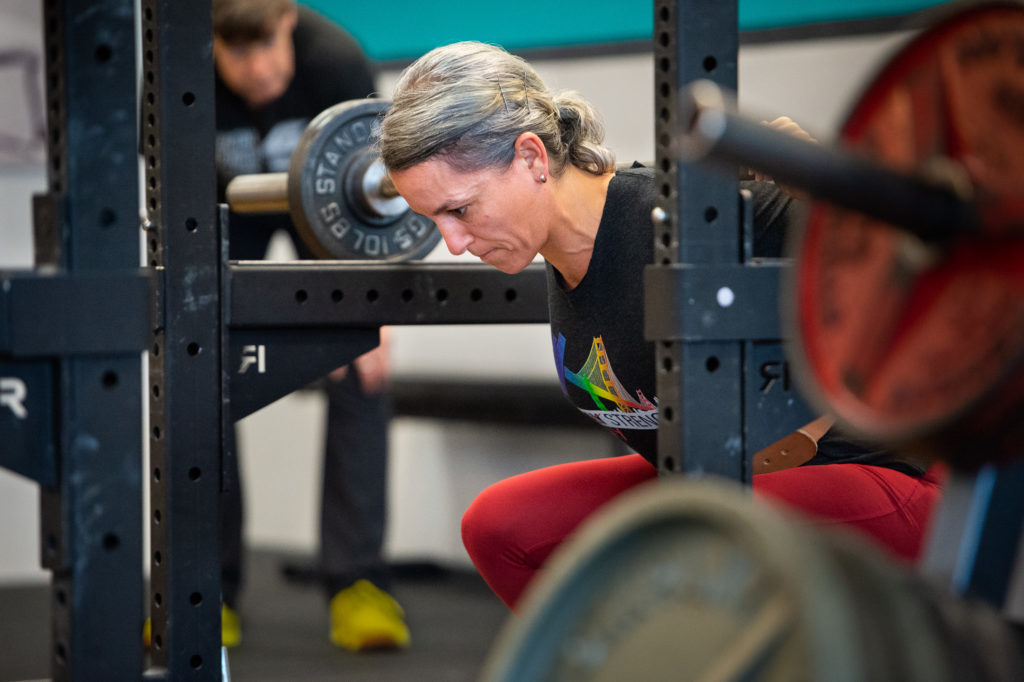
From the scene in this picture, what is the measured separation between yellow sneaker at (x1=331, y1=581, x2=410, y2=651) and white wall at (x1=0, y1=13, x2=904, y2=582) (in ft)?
1.84

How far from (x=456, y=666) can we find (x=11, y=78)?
2138mm

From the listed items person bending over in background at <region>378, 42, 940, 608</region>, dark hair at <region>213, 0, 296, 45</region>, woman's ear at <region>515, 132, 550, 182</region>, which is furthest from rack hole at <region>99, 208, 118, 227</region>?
dark hair at <region>213, 0, 296, 45</region>

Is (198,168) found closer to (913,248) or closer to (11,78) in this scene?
(913,248)

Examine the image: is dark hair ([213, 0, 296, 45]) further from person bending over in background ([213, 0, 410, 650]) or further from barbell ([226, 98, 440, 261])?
barbell ([226, 98, 440, 261])

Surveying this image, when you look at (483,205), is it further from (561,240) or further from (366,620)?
(366,620)

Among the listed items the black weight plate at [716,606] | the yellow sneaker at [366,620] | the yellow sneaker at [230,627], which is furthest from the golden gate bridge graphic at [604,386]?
the yellow sneaker at [230,627]

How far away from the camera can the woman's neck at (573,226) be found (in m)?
1.38

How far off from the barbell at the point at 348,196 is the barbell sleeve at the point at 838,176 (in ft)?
3.36

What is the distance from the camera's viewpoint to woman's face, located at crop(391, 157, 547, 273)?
132 cm

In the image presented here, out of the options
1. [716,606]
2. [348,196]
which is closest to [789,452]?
[348,196]

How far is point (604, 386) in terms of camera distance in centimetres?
136

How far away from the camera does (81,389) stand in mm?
1034

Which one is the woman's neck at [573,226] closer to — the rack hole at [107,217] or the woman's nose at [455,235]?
the woman's nose at [455,235]

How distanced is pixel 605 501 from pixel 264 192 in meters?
0.68
